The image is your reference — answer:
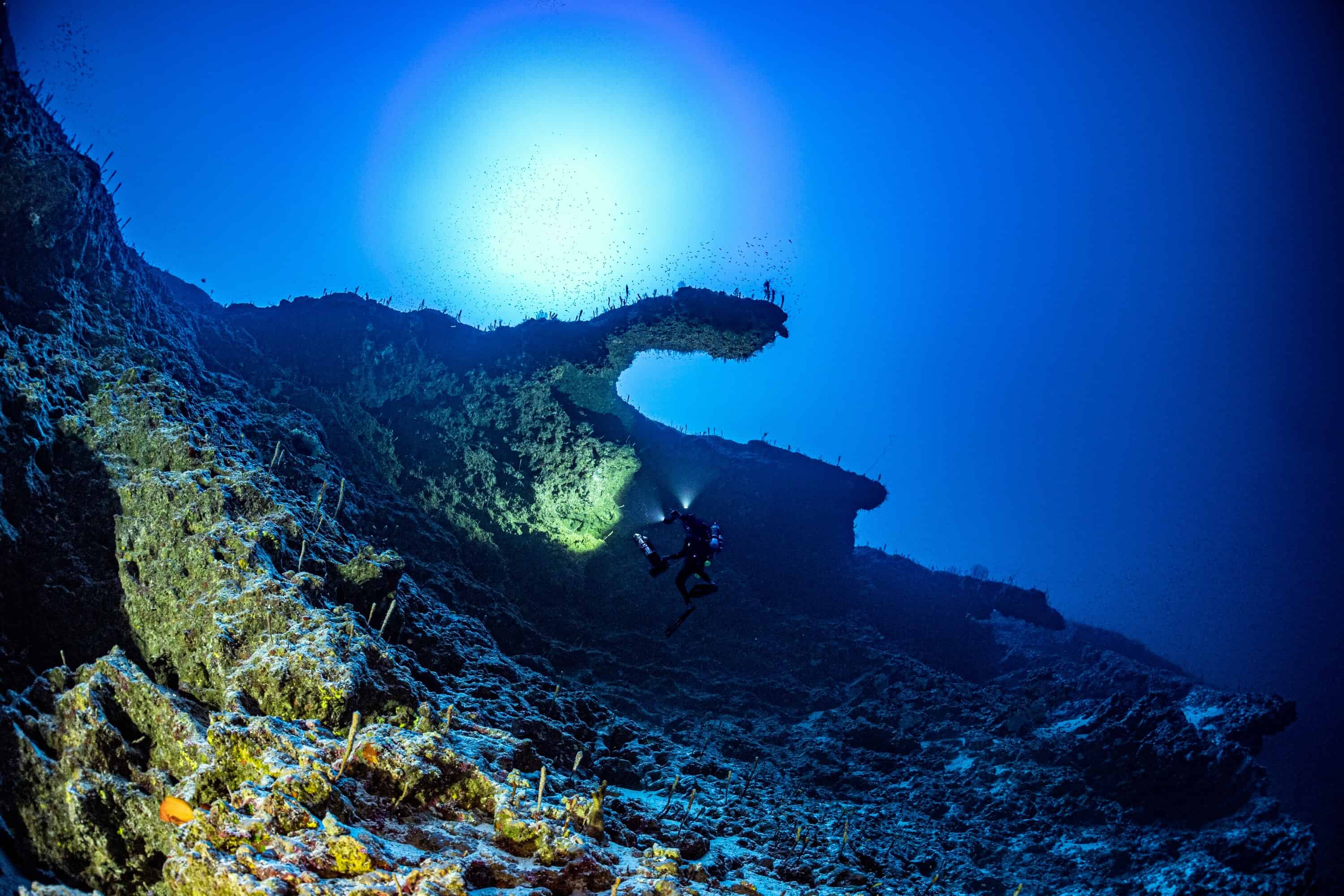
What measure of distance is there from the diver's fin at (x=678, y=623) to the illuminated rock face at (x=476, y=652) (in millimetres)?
442

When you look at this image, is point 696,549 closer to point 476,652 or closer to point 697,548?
point 697,548

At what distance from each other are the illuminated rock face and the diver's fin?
1.45ft

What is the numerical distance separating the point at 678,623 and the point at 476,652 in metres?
5.10

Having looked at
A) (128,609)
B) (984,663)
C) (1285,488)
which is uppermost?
(1285,488)

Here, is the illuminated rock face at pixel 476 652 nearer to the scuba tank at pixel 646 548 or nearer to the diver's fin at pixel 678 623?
the diver's fin at pixel 678 623

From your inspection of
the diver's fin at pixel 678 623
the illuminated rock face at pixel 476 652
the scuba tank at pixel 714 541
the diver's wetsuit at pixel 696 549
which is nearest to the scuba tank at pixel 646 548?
the diver's wetsuit at pixel 696 549

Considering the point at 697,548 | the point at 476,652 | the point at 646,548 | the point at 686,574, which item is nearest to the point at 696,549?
the point at 697,548

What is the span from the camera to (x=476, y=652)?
12.5 meters

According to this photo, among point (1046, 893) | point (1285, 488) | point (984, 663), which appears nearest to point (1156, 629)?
point (1285, 488)

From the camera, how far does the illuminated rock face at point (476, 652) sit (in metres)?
6.06

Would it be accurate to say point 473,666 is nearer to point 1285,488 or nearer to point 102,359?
point 102,359

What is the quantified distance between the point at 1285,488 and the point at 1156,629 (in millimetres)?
45588

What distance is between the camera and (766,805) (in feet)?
38.4

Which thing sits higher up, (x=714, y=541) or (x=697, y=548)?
(x=714, y=541)
